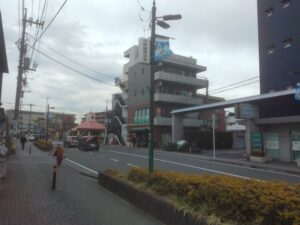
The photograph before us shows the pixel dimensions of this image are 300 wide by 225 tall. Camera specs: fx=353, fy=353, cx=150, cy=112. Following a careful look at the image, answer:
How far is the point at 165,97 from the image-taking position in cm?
5241

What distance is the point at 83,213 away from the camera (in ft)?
29.0

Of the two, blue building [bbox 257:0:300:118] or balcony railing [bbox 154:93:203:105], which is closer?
blue building [bbox 257:0:300:118]

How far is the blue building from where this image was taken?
27984 millimetres

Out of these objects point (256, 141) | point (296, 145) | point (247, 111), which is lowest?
point (296, 145)

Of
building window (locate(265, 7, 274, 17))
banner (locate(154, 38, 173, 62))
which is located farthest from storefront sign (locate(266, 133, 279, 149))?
banner (locate(154, 38, 173, 62))

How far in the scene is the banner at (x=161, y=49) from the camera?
1128 cm

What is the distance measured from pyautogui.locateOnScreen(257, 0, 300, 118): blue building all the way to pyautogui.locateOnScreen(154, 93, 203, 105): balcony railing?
2177cm

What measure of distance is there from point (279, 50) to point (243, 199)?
26508mm

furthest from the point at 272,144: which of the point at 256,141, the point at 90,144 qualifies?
the point at 90,144

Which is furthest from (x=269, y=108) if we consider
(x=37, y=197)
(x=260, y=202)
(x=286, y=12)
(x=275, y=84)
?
(x=260, y=202)

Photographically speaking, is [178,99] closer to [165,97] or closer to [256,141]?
[165,97]

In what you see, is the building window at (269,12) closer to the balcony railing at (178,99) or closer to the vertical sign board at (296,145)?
the vertical sign board at (296,145)

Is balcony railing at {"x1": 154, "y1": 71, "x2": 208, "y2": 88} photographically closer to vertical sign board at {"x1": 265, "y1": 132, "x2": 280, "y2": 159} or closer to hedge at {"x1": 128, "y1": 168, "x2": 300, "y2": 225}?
vertical sign board at {"x1": 265, "y1": 132, "x2": 280, "y2": 159}

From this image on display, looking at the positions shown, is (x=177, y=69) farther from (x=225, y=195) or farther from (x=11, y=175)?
(x=225, y=195)
